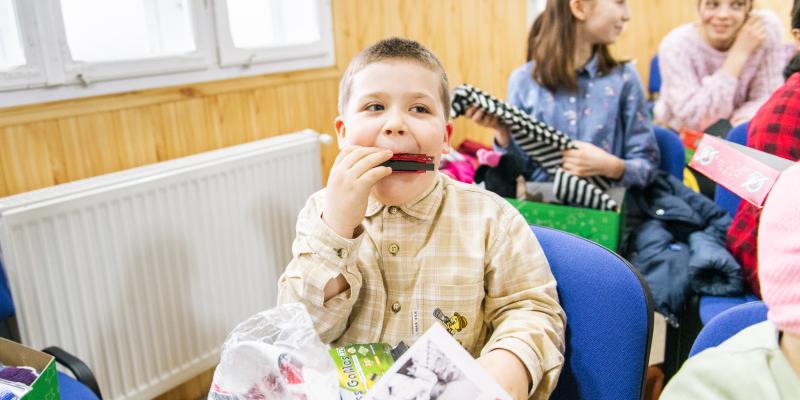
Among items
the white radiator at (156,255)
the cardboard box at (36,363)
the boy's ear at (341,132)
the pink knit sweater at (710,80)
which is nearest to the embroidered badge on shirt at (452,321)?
the boy's ear at (341,132)

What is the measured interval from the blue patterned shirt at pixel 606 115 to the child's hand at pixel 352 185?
1.08 metres

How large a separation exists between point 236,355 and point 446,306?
0.37 metres

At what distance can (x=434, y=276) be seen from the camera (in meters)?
1.04

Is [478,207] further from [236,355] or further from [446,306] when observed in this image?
[236,355]

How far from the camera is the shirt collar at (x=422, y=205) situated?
1.06 metres

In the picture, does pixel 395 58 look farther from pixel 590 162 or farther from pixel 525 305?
pixel 590 162

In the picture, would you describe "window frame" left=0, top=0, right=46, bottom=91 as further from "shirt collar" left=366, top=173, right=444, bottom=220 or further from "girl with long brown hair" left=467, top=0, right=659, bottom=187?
"girl with long brown hair" left=467, top=0, right=659, bottom=187

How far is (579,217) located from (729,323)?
0.78m

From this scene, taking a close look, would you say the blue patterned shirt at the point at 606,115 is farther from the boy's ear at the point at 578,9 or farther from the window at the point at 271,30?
the window at the point at 271,30

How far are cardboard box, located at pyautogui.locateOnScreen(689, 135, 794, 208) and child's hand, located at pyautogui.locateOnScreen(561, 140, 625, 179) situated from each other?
0.68 metres

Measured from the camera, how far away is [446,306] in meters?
1.03

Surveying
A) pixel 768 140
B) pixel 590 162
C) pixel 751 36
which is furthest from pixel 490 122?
pixel 751 36

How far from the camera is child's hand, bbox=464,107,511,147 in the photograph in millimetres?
1810

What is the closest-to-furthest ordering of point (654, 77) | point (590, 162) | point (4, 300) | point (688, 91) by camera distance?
point (4, 300) < point (590, 162) < point (688, 91) < point (654, 77)
